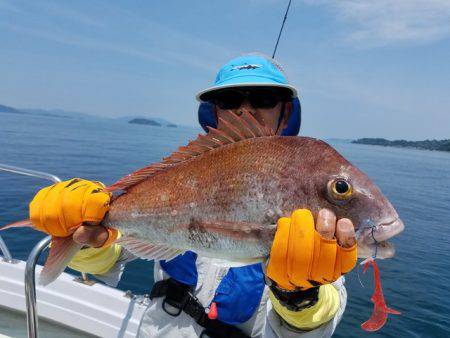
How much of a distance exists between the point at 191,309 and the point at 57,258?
1.19 meters

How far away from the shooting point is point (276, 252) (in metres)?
2.02

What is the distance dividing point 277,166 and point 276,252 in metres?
0.53

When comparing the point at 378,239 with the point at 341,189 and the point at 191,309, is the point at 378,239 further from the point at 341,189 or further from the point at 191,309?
the point at 191,309

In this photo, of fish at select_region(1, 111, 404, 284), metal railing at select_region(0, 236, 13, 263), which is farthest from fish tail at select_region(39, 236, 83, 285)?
metal railing at select_region(0, 236, 13, 263)

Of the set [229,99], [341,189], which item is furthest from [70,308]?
[341,189]

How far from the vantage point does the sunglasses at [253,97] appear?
10.3 feet

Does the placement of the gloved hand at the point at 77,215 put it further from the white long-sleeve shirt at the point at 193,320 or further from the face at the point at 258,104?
the face at the point at 258,104

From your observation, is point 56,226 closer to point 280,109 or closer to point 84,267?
point 84,267

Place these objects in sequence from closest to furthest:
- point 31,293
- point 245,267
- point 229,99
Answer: point 31,293, point 245,267, point 229,99

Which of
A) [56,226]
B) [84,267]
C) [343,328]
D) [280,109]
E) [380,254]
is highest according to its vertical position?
[280,109]

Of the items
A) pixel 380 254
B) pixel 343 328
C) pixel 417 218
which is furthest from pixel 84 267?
pixel 417 218

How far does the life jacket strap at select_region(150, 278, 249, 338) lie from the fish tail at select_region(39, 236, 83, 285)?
937 mm

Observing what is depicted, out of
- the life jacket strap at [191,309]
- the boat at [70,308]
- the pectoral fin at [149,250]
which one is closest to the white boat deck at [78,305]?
the boat at [70,308]

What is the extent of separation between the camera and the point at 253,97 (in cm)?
315
